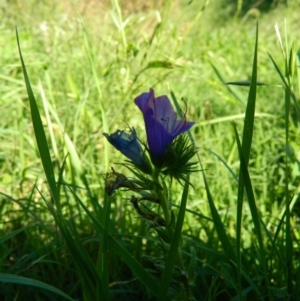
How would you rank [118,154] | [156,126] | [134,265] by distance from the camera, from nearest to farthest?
[156,126], [134,265], [118,154]

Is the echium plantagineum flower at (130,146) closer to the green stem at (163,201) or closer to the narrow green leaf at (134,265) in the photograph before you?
the green stem at (163,201)

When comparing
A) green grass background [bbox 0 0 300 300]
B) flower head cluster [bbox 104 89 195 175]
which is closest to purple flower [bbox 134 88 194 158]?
flower head cluster [bbox 104 89 195 175]

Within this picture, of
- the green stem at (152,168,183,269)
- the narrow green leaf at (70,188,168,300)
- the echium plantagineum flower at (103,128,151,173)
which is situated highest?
the echium plantagineum flower at (103,128,151,173)

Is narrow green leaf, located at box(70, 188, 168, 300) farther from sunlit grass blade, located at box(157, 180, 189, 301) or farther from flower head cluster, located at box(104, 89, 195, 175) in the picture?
A: flower head cluster, located at box(104, 89, 195, 175)

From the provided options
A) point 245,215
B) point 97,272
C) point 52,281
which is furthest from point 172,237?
point 245,215

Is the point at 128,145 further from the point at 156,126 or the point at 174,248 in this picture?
the point at 174,248

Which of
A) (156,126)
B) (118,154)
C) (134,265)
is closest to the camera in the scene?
(156,126)

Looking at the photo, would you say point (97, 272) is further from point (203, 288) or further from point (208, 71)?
point (208, 71)

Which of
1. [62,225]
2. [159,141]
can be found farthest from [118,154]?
[159,141]
